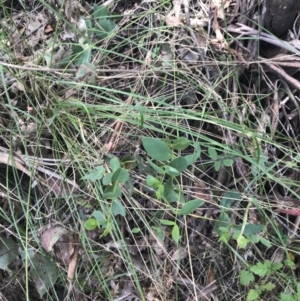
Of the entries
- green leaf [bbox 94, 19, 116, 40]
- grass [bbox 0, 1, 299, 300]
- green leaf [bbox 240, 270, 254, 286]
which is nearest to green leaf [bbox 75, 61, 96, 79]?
grass [bbox 0, 1, 299, 300]

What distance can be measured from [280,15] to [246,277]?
647mm

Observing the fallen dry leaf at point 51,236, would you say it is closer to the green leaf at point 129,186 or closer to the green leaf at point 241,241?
the green leaf at point 129,186

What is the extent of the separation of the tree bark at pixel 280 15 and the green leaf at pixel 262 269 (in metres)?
0.59

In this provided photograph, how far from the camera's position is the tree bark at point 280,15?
1089 millimetres

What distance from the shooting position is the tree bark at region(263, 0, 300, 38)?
109cm

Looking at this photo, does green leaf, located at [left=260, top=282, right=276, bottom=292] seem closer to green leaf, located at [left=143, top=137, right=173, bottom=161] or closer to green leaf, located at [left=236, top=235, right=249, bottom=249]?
green leaf, located at [left=236, top=235, right=249, bottom=249]

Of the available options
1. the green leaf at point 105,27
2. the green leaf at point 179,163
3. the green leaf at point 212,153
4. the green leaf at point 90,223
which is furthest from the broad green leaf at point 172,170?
the green leaf at point 105,27

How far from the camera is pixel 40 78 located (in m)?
1.14

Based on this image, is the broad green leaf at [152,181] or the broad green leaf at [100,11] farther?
the broad green leaf at [100,11]

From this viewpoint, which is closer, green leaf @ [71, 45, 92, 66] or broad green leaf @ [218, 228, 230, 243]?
broad green leaf @ [218, 228, 230, 243]

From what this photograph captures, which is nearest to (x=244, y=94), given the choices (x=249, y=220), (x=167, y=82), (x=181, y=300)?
(x=167, y=82)

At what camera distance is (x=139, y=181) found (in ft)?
3.61

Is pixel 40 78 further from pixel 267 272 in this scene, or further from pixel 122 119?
pixel 267 272

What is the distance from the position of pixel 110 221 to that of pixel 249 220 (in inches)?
14.1
